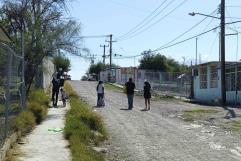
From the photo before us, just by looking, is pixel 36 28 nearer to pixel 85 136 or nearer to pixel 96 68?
pixel 85 136

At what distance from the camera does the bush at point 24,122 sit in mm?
14898

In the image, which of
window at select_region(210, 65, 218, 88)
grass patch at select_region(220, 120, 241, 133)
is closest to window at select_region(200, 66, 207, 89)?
window at select_region(210, 65, 218, 88)

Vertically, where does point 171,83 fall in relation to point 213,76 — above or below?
below

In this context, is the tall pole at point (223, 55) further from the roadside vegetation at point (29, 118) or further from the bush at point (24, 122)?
the bush at point (24, 122)

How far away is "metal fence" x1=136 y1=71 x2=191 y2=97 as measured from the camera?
5397 cm

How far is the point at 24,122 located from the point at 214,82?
→ 31212mm

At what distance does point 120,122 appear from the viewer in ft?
69.7

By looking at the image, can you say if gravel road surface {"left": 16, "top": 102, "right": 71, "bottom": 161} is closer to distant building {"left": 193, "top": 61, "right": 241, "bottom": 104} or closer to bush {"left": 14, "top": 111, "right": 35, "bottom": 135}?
bush {"left": 14, "top": 111, "right": 35, "bottom": 135}

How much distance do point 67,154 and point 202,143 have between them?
4.71 meters

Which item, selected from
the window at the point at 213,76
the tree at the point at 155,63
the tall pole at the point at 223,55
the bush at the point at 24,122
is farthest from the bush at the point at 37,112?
the tree at the point at 155,63

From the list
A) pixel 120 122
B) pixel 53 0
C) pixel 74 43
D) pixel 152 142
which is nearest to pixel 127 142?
pixel 152 142

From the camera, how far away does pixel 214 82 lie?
45.5 m

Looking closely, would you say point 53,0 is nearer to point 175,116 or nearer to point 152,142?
point 175,116

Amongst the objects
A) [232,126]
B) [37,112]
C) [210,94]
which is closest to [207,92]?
[210,94]
